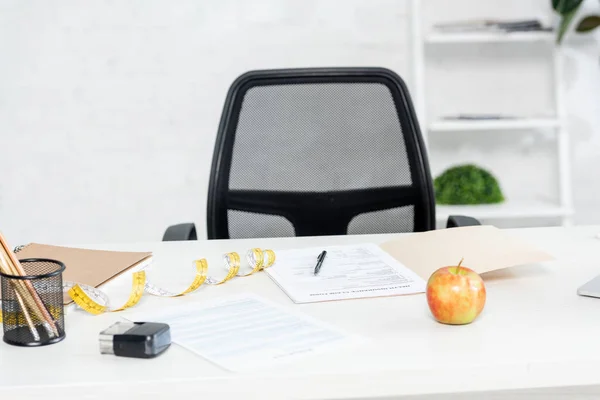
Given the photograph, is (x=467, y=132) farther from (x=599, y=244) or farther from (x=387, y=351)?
(x=387, y=351)

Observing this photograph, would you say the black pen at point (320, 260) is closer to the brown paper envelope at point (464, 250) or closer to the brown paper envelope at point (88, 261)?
the brown paper envelope at point (464, 250)

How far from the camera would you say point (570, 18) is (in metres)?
2.60

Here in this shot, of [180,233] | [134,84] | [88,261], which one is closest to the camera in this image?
[88,261]

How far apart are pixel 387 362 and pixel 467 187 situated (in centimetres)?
199

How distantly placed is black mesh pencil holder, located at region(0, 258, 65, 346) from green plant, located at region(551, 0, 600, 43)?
2.31 meters

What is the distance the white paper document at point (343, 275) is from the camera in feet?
3.12

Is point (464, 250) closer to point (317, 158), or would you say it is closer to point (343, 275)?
point (343, 275)

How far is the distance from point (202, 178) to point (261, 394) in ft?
7.08

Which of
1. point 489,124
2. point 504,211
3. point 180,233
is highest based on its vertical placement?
point 489,124

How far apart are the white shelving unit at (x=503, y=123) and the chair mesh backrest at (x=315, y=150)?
0.86 m

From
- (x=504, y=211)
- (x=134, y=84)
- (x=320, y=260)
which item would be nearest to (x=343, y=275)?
(x=320, y=260)

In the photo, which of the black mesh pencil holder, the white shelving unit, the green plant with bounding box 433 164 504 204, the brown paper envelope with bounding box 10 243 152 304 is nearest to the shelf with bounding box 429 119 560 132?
the white shelving unit

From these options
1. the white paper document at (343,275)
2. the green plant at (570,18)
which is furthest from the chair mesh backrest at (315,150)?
the green plant at (570,18)

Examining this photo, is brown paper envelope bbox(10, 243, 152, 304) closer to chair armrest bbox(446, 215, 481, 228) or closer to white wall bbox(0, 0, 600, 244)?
chair armrest bbox(446, 215, 481, 228)
